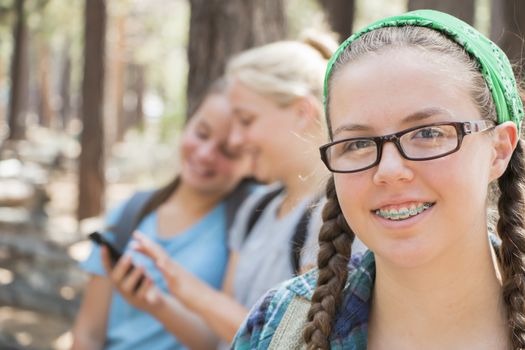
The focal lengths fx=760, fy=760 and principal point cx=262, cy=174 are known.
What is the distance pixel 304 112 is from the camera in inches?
110

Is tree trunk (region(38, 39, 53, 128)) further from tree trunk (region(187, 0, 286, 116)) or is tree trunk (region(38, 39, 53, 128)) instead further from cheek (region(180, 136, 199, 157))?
cheek (region(180, 136, 199, 157))

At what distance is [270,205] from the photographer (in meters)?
2.83

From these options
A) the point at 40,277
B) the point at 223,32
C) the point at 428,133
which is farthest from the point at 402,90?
the point at 40,277

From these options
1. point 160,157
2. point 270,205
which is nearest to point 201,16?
point 270,205

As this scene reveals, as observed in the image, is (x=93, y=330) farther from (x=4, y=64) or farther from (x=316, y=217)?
(x=4, y=64)

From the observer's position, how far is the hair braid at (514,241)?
4.89 feet

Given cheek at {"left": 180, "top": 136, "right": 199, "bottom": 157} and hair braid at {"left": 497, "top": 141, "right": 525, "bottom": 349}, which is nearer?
hair braid at {"left": 497, "top": 141, "right": 525, "bottom": 349}

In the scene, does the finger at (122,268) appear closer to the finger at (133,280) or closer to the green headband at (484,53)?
the finger at (133,280)

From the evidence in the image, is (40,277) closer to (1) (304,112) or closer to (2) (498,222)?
(1) (304,112)

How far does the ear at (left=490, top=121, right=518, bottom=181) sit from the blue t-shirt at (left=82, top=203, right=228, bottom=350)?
1.73 metres

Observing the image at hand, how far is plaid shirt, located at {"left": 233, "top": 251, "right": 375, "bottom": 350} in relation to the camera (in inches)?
63.7

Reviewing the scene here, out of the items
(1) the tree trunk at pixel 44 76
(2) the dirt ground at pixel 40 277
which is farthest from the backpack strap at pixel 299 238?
(1) the tree trunk at pixel 44 76

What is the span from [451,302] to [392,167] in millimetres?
320

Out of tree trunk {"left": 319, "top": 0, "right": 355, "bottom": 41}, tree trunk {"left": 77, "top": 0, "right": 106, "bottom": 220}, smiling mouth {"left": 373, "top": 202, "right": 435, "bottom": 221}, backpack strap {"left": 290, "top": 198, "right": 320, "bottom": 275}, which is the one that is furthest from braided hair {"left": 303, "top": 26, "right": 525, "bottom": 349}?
tree trunk {"left": 77, "top": 0, "right": 106, "bottom": 220}
